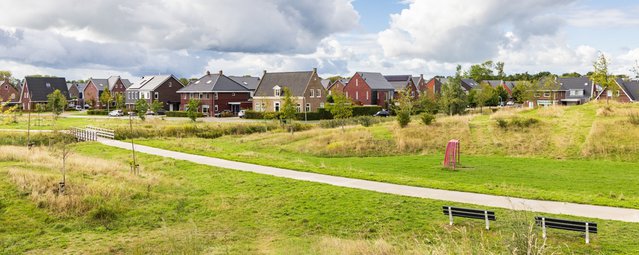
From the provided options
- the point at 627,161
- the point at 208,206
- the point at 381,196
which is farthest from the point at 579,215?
the point at 627,161

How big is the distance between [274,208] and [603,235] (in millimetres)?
9744

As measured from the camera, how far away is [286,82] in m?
76.3

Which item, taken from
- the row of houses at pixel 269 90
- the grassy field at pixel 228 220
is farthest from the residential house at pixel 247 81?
the grassy field at pixel 228 220

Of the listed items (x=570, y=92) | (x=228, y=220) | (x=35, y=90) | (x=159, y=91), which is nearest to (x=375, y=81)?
(x=570, y=92)

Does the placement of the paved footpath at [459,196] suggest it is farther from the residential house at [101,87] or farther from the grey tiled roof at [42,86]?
the residential house at [101,87]

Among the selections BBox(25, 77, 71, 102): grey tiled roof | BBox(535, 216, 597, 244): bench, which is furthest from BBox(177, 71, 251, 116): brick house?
BBox(535, 216, 597, 244): bench

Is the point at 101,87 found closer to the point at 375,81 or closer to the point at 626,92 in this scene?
the point at 375,81

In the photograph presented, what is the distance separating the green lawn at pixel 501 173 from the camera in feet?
60.9

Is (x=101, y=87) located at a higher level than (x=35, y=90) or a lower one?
higher

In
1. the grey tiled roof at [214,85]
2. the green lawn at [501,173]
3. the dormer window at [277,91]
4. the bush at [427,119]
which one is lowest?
the green lawn at [501,173]

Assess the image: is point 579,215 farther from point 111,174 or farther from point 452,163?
point 111,174

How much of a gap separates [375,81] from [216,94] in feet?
94.8

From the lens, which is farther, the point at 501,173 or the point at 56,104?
the point at 56,104

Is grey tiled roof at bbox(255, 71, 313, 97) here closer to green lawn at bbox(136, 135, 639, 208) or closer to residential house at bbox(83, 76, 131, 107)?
green lawn at bbox(136, 135, 639, 208)
